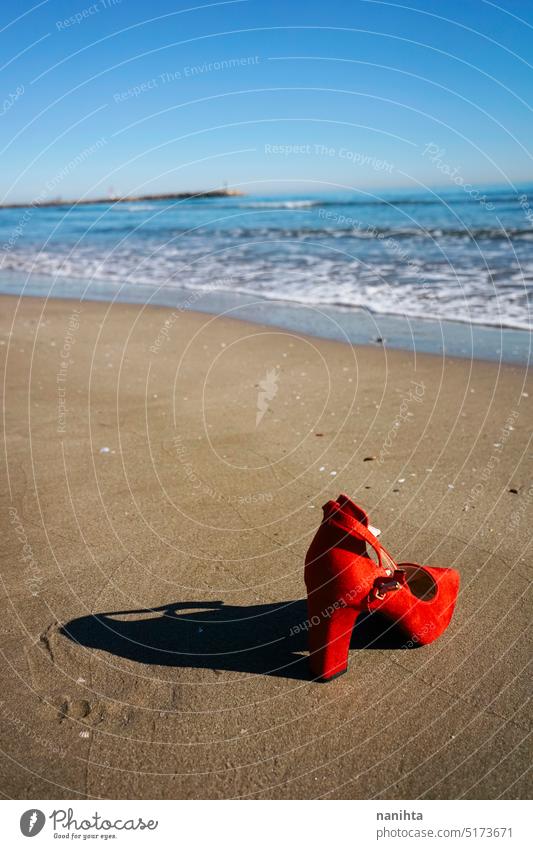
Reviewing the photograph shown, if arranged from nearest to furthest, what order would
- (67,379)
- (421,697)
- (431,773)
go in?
(431,773)
(421,697)
(67,379)

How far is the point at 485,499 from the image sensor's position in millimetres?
4551

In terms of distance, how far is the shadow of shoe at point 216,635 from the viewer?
3150mm

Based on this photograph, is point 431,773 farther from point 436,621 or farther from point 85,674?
point 85,674

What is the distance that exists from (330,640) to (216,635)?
0.63m

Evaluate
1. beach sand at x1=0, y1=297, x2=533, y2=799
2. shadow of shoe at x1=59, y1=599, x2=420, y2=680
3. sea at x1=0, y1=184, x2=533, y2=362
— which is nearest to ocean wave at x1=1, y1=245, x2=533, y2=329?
sea at x1=0, y1=184, x2=533, y2=362

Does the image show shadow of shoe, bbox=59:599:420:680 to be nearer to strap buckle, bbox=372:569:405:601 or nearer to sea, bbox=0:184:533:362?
strap buckle, bbox=372:569:405:601

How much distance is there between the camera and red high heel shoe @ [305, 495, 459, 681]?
2.85 metres

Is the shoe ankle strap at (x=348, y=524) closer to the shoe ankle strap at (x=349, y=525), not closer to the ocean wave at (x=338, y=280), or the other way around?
the shoe ankle strap at (x=349, y=525)

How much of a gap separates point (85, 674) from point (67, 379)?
4777mm

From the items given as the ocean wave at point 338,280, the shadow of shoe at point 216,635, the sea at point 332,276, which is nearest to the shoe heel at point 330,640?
the shadow of shoe at point 216,635

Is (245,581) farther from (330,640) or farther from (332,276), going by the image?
(332,276)

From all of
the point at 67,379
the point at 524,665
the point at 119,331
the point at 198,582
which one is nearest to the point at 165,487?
the point at 198,582

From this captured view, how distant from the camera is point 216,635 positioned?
3338mm

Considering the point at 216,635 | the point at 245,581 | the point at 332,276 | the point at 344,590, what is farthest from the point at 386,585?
the point at 332,276
